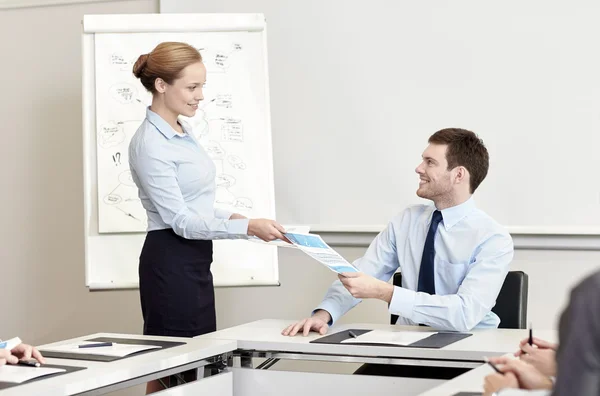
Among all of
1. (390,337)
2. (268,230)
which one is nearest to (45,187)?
(268,230)

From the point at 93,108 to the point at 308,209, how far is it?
3.65ft

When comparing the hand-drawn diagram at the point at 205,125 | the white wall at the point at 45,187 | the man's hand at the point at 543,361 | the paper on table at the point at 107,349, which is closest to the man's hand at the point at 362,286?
the paper on table at the point at 107,349

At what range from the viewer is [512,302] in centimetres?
259

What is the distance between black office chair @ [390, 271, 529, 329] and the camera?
8.46ft

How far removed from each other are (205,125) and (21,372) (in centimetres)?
203

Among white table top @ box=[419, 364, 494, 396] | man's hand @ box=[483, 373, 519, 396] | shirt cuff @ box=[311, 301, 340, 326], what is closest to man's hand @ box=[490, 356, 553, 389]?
man's hand @ box=[483, 373, 519, 396]

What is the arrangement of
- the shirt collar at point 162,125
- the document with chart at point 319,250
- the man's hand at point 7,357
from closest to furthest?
the man's hand at point 7,357, the document with chart at point 319,250, the shirt collar at point 162,125

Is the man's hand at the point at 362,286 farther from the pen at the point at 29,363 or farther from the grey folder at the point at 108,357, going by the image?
the pen at the point at 29,363

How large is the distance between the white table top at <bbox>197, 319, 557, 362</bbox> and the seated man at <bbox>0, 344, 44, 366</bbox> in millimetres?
587

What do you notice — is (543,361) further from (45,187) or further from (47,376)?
(45,187)

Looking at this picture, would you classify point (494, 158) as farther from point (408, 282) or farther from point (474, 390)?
point (474, 390)

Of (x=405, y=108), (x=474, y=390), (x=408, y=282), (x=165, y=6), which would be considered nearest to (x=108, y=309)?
(x=165, y=6)

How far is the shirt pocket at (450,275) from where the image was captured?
259 cm

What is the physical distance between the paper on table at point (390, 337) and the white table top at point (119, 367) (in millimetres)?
362
